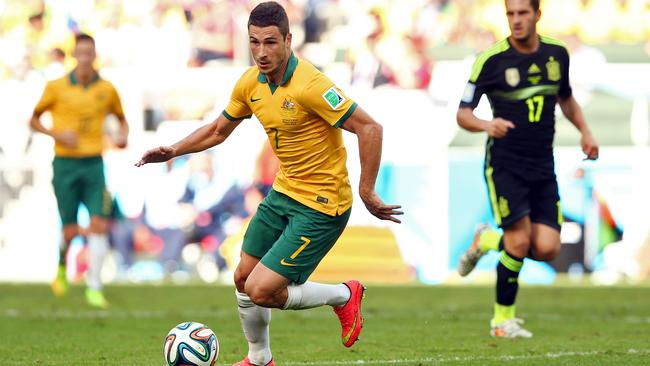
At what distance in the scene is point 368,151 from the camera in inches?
285

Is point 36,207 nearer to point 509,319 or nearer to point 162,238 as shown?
point 162,238

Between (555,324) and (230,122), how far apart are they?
15.2 ft

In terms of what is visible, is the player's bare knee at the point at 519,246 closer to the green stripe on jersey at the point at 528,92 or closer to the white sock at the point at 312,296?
A: the green stripe on jersey at the point at 528,92

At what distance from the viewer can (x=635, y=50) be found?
67.9ft

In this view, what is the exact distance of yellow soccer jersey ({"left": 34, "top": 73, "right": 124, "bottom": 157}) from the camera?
13695mm

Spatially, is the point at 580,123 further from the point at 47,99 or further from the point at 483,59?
the point at 47,99

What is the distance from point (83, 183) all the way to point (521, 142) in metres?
5.77

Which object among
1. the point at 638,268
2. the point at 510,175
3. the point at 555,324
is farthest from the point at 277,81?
the point at 638,268

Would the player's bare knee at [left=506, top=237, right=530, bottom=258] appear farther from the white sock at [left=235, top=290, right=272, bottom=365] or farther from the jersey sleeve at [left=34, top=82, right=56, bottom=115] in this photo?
the jersey sleeve at [left=34, top=82, right=56, bottom=115]

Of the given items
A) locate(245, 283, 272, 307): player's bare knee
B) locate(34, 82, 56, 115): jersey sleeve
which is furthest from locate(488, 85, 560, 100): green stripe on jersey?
locate(34, 82, 56, 115): jersey sleeve

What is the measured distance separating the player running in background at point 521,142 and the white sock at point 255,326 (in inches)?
107

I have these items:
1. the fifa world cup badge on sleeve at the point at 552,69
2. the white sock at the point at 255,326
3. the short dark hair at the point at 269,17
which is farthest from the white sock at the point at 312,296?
the fifa world cup badge on sleeve at the point at 552,69

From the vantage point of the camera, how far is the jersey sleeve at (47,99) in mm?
13750

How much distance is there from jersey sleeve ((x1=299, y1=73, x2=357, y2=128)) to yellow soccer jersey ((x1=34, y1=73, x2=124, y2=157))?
6.84 metres
